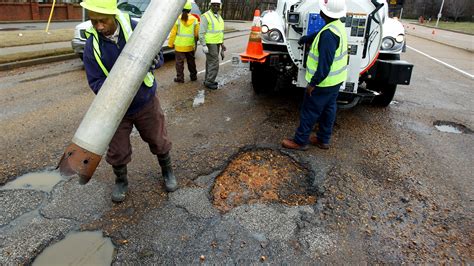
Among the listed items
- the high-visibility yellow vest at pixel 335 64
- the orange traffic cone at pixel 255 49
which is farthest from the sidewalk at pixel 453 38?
the high-visibility yellow vest at pixel 335 64

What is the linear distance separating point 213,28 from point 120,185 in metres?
4.38

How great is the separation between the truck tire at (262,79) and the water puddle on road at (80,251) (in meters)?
3.94

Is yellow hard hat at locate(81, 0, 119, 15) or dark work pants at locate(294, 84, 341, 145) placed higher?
yellow hard hat at locate(81, 0, 119, 15)

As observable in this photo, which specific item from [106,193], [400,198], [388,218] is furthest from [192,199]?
[400,198]

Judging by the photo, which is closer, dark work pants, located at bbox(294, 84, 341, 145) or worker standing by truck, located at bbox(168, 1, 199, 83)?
dark work pants, located at bbox(294, 84, 341, 145)

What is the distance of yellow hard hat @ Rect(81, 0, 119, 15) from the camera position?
7.52 ft

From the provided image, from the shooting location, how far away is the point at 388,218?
9.95 ft

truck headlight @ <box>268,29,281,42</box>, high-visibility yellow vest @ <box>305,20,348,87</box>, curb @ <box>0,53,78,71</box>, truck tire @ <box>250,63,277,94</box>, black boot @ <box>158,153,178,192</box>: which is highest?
truck headlight @ <box>268,29,281,42</box>

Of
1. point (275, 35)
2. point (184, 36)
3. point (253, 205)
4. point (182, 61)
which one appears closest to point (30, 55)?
point (182, 61)

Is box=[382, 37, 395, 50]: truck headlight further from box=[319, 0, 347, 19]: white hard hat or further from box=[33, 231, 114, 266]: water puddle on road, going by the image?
box=[33, 231, 114, 266]: water puddle on road

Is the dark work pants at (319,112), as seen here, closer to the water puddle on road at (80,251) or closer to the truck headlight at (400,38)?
the truck headlight at (400,38)

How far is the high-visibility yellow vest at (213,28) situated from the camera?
6.61 metres

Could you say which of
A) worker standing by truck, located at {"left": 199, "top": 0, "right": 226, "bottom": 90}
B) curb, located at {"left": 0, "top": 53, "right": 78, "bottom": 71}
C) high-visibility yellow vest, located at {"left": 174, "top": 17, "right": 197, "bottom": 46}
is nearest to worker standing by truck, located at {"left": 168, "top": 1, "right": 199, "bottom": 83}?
high-visibility yellow vest, located at {"left": 174, "top": 17, "right": 197, "bottom": 46}

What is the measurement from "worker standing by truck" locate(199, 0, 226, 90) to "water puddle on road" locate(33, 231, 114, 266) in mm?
4710
